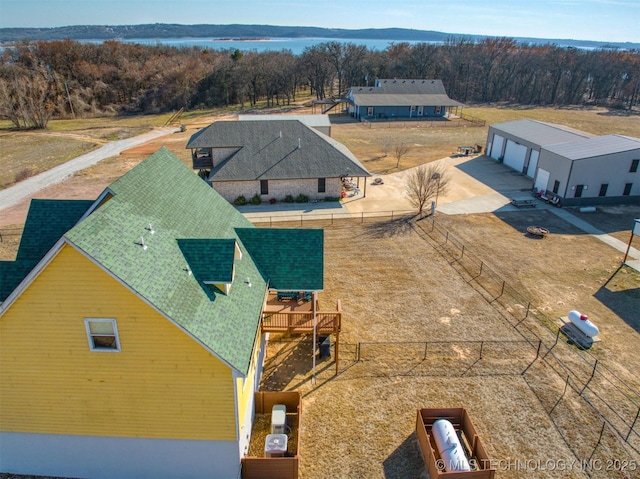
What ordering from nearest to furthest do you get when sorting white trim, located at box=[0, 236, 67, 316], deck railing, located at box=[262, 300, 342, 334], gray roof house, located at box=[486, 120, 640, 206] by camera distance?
white trim, located at box=[0, 236, 67, 316], deck railing, located at box=[262, 300, 342, 334], gray roof house, located at box=[486, 120, 640, 206]

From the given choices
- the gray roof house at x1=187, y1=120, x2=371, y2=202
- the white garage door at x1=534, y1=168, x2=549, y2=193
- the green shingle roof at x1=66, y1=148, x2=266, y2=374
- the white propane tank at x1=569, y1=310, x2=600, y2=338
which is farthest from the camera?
the white garage door at x1=534, y1=168, x2=549, y2=193

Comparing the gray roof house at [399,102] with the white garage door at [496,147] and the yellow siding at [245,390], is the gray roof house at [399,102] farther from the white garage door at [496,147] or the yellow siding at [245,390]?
the yellow siding at [245,390]

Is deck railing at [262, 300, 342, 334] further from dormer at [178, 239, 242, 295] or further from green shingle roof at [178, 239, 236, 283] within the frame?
green shingle roof at [178, 239, 236, 283]

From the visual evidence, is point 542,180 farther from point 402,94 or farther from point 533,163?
point 402,94

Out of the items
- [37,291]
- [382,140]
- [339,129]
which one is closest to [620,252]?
[37,291]

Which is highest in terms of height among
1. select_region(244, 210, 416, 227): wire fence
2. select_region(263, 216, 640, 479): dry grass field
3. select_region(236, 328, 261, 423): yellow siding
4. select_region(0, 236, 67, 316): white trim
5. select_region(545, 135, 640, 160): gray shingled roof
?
select_region(0, 236, 67, 316): white trim

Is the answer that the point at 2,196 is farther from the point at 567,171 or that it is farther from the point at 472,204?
the point at 567,171

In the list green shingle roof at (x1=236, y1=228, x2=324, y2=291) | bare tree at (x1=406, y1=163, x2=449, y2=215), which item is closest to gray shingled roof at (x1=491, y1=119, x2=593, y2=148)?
bare tree at (x1=406, y1=163, x2=449, y2=215)
